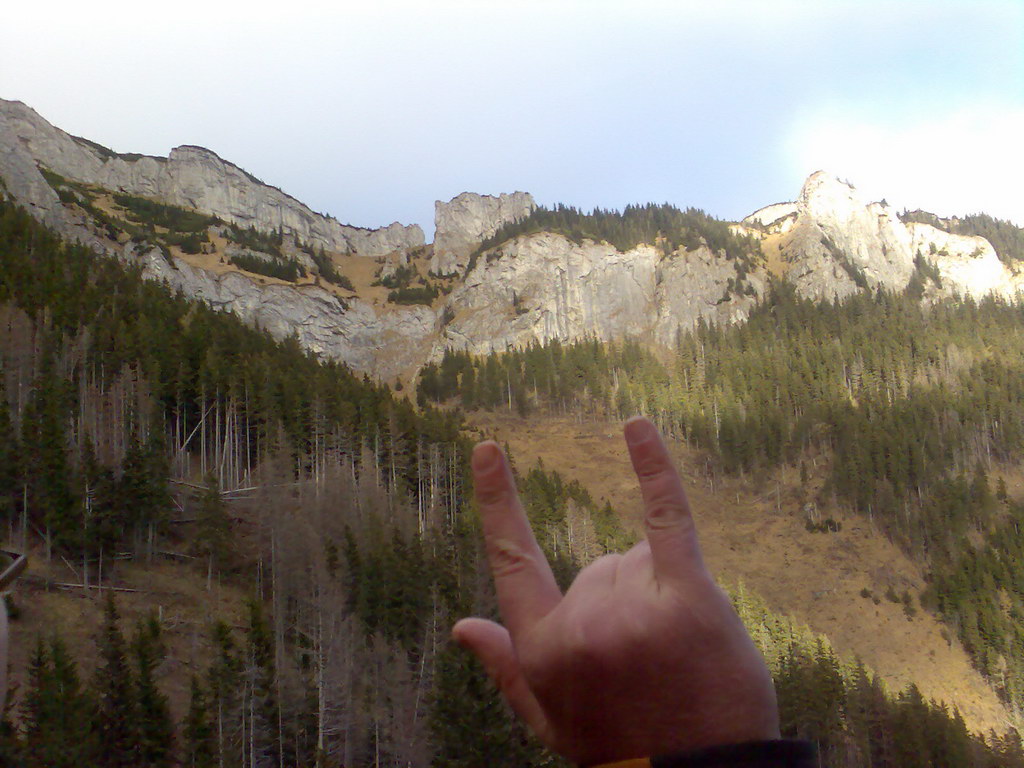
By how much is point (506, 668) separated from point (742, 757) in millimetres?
745

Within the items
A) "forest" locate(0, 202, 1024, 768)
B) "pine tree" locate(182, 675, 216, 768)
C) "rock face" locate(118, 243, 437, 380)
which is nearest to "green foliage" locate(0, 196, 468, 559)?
"forest" locate(0, 202, 1024, 768)

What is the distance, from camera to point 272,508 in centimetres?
3734

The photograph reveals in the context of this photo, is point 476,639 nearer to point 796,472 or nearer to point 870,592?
point 870,592

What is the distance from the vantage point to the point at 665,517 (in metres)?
1.92

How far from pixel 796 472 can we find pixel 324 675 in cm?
7430

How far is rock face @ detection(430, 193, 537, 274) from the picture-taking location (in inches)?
7249

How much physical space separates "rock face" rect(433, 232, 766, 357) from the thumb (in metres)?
128

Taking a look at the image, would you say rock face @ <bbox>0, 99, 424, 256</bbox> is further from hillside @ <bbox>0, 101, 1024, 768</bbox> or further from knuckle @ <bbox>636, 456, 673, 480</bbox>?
knuckle @ <bbox>636, 456, 673, 480</bbox>

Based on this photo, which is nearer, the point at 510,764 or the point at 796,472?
the point at 510,764

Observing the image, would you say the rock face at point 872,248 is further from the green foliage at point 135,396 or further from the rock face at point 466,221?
the green foliage at point 135,396

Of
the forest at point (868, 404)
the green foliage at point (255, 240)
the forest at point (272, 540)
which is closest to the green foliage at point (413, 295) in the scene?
the green foliage at point (255, 240)

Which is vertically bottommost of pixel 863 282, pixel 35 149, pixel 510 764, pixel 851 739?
pixel 851 739

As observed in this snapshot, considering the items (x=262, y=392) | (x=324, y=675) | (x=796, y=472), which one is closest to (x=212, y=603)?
(x=324, y=675)

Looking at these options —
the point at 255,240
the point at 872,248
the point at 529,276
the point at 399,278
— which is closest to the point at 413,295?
the point at 399,278
